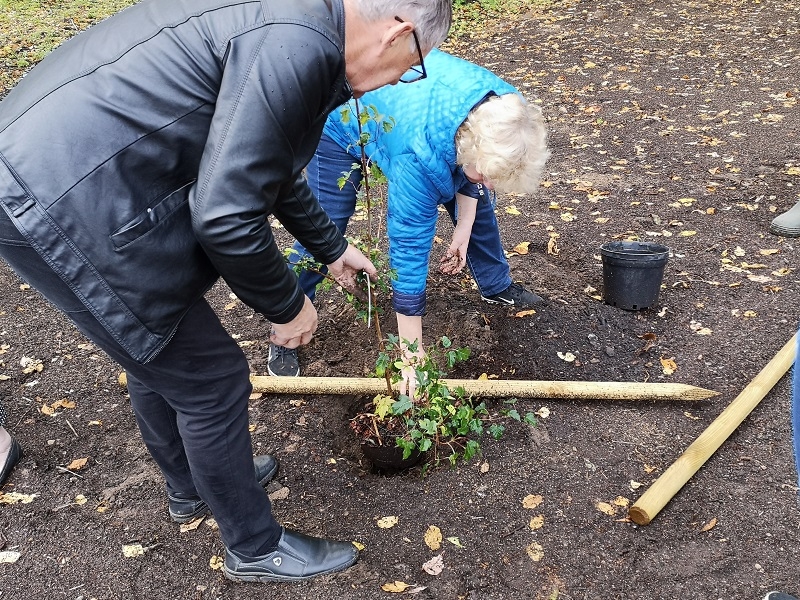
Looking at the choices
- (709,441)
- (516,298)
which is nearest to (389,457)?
(709,441)

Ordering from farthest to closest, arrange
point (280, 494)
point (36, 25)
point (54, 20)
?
1. point (54, 20)
2. point (36, 25)
3. point (280, 494)

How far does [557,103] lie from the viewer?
6.84m

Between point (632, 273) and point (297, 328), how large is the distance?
218 cm

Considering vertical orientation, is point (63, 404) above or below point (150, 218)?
below

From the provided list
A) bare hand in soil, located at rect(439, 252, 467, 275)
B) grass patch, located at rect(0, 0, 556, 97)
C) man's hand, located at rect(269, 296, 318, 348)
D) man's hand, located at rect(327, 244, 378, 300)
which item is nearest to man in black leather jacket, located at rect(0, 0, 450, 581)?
man's hand, located at rect(269, 296, 318, 348)

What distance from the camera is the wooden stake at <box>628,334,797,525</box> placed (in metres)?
2.39

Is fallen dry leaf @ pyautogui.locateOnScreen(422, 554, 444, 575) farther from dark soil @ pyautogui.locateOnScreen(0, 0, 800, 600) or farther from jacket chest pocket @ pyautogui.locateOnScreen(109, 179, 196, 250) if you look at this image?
jacket chest pocket @ pyautogui.locateOnScreen(109, 179, 196, 250)

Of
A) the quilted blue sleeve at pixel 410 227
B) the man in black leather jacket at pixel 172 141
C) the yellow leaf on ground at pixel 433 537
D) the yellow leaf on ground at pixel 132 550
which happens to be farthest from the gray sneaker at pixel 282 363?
the man in black leather jacket at pixel 172 141

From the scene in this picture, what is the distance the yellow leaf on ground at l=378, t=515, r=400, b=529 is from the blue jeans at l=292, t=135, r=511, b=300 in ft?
3.75

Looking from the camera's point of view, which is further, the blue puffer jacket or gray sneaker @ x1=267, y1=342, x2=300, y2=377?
gray sneaker @ x1=267, y1=342, x2=300, y2=377

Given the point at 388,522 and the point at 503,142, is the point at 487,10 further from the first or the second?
the point at 388,522

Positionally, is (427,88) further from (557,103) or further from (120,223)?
(557,103)

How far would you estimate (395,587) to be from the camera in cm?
224

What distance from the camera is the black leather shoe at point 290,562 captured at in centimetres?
221
